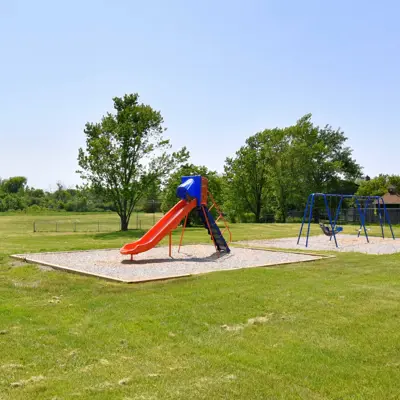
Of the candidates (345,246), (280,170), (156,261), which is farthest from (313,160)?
(156,261)

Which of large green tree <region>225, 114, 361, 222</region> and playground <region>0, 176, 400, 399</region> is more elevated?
large green tree <region>225, 114, 361, 222</region>

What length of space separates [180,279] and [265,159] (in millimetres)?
44603

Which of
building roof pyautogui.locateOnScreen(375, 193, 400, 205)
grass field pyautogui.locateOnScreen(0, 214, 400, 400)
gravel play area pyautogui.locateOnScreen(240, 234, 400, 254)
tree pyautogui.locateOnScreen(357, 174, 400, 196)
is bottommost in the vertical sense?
grass field pyautogui.locateOnScreen(0, 214, 400, 400)

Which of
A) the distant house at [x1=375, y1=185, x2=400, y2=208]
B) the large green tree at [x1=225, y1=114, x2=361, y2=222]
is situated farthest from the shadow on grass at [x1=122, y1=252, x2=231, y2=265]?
A: the distant house at [x1=375, y1=185, x2=400, y2=208]

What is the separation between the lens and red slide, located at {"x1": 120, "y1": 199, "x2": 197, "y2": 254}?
Result: 13.2m

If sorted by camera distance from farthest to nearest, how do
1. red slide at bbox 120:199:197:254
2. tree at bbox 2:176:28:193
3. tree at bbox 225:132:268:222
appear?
tree at bbox 2:176:28:193 < tree at bbox 225:132:268:222 < red slide at bbox 120:199:197:254

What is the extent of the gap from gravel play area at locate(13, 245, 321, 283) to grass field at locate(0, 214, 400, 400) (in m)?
1.46

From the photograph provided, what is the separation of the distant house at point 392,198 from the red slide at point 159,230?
135 feet

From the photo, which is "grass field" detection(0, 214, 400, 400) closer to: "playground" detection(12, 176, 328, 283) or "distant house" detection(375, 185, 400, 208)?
"playground" detection(12, 176, 328, 283)

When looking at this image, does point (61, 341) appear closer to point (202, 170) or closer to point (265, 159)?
point (202, 170)

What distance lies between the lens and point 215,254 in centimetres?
1488

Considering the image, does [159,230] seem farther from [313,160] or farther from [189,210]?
[313,160]

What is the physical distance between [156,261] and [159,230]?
58.3 inches

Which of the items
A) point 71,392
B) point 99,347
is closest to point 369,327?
point 99,347
